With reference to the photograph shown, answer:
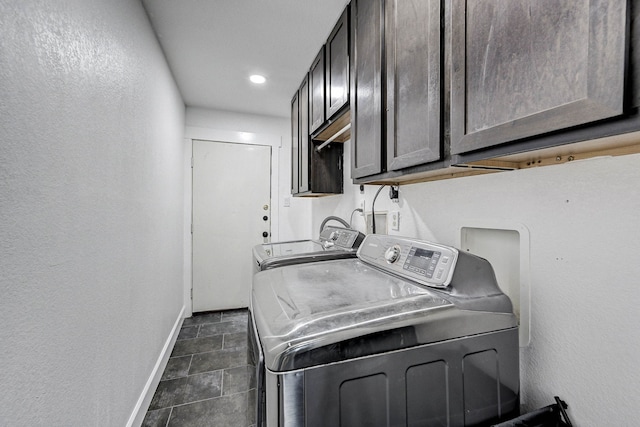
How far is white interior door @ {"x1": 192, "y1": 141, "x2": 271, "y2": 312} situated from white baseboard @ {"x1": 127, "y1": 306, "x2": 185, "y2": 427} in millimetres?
808

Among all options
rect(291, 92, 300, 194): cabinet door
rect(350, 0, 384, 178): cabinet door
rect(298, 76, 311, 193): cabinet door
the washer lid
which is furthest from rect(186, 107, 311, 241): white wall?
the washer lid

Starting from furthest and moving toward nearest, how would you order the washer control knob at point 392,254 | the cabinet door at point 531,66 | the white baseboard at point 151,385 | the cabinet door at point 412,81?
the white baseboard at point 151,385, the washer control knob at point 392,254, the cabinet door at point 412,81, the cabinet door at point 531,66

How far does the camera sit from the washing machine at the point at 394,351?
620mm

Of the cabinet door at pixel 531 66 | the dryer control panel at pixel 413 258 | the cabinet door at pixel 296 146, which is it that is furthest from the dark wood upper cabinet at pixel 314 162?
the cabinet door at pixel 531 66

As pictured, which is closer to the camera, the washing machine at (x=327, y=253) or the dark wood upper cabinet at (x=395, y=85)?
the dark wood upper cabinet at (x=395, y=85)

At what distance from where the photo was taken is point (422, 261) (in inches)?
39.2

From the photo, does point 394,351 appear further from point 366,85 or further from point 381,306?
point 366,85

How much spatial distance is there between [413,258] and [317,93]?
150cm

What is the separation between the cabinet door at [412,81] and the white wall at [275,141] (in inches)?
92.9

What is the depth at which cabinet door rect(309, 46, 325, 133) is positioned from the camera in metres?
1.92

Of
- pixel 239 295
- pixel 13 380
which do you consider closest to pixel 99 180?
pixel 13 380

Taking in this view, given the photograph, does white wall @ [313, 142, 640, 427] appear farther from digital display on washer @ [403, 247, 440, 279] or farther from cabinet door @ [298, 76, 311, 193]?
cabinet door @ [298, 76, 311, 193]

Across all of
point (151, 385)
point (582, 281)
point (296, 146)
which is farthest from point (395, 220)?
point (151, 385)

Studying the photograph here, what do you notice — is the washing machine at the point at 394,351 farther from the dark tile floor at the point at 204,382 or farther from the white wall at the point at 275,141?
the white wall at the point at 275,141
